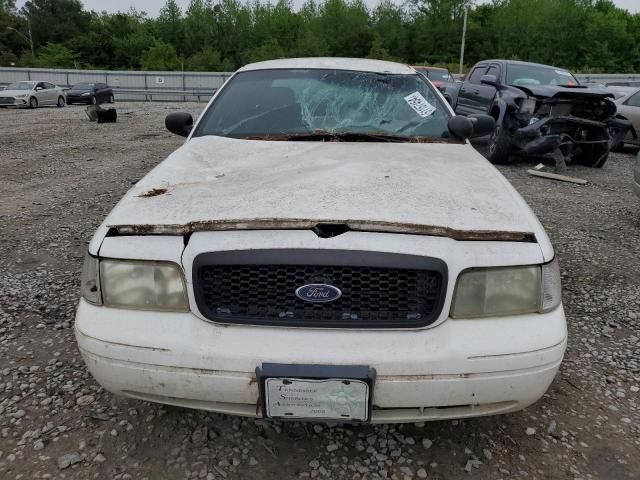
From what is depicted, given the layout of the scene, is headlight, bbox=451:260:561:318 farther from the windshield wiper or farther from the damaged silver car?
the damaged silver car

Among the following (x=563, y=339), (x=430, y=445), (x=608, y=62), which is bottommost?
(x=430, y=445)

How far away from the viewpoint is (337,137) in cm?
292

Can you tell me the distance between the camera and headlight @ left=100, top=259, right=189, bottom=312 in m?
1.75

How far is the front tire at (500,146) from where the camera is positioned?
7676 mm

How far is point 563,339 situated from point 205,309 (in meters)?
1.24

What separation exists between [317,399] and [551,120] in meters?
6.99

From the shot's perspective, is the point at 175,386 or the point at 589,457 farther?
the point at 589,457

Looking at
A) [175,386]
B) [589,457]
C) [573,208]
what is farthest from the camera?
[573,208]

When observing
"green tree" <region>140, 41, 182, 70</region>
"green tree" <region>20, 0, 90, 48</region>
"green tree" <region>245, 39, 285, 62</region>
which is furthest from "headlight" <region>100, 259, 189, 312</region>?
"green tree" <region>20, 0, 90, 48</region>

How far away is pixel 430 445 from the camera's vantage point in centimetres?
204

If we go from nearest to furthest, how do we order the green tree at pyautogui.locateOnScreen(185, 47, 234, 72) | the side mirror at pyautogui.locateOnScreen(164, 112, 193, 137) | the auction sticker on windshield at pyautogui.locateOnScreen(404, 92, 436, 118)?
1. the auction sticker on windshield at pyautogui.locateOnScreen(404, 92, 436, 118)
2. the side mirror at pyautogui.locateOnScreen(164, 112, 193, 137)
3. the green tree at pyautogui.locateOnScreen(185, 47, 234, 72)

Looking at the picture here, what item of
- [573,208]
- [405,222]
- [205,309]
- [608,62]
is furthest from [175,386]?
[608,62]

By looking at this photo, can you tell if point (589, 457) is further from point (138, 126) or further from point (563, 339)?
Result: point (138, 126)

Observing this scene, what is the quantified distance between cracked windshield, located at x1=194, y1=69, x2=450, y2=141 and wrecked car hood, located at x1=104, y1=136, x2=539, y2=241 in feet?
1.05
